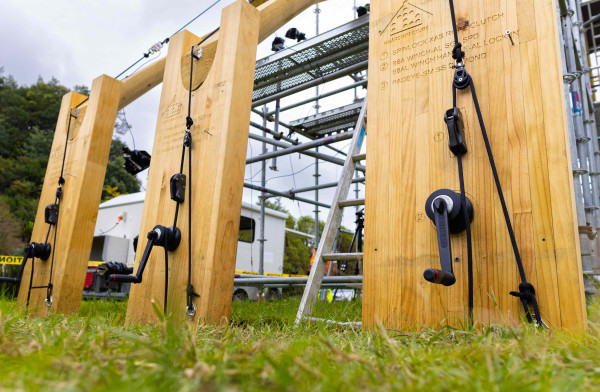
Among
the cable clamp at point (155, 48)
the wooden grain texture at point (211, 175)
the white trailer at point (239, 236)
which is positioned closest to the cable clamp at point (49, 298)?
the wooden grain texture at point (211, 175)

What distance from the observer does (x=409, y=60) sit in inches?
89.4

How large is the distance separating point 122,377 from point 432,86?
1.89 m

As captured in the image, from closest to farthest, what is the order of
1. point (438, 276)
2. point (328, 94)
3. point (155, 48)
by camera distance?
point (438, 276), point (155, 48), point (328, 94)

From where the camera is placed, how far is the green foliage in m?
23.0

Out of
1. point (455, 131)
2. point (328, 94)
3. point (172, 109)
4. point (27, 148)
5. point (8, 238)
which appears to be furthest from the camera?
point (27, 148)

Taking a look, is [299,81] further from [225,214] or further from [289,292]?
[289,292]

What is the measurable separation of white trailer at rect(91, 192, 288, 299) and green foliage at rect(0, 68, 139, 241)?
9765 mm

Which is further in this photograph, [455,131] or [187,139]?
[187,139]

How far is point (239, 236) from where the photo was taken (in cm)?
1130

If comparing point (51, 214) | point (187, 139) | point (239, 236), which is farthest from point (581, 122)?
point (239, 236)

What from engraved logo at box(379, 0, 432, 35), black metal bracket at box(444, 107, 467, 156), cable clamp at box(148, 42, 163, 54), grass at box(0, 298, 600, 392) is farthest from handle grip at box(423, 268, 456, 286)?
cable clamp at box(148, 42, 163, 54)

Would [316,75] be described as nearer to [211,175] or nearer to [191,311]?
[211,175]

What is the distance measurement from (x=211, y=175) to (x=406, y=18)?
141cm

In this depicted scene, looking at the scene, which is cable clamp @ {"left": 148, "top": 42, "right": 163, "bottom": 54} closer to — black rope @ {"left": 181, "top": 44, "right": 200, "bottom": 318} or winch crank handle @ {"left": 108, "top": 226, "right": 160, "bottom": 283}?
black rope @ {"left": 181, "top": 44, "right": 200, "bottom": 318}
